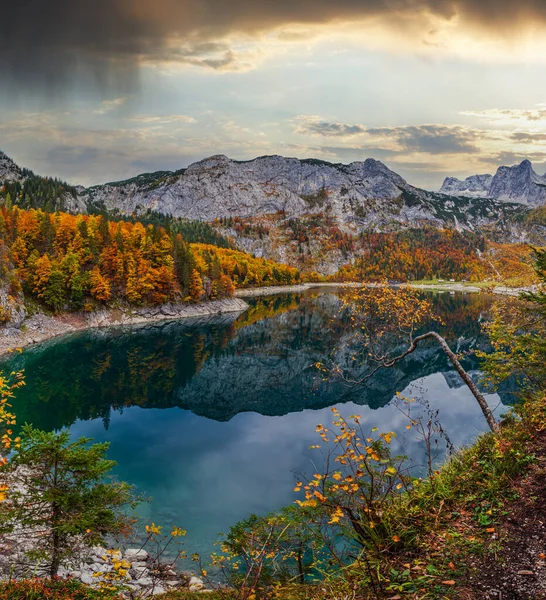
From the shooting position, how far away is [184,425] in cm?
3881

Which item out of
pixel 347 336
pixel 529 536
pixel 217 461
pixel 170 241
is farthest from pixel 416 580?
pixel 170 241

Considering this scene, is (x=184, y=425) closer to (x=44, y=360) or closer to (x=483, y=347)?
(x=44, y=360)

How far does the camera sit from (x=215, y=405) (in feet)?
149

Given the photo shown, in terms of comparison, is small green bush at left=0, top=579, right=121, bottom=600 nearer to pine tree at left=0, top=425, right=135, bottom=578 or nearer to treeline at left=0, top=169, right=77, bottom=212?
pine tree at left=0, top=425, right=135, bottom=578

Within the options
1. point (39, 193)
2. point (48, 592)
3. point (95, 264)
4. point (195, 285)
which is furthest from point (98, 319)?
point (39, 193)

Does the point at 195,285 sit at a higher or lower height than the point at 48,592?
higher

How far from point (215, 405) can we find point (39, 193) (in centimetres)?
18033

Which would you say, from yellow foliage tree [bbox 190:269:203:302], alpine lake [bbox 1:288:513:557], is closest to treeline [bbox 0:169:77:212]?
yellow foliage tree [bbox 190:269:203:302]

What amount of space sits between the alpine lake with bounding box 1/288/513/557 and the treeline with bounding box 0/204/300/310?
37.6 feet

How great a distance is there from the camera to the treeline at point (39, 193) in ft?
547

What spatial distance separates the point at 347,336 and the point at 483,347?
25.6 metres

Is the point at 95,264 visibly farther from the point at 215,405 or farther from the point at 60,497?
the point at 60,497

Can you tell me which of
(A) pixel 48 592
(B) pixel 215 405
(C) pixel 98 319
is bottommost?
(B) pixel 215 405

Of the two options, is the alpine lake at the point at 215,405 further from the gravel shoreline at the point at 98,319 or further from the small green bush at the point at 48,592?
the small green bush at the point at 48,592
